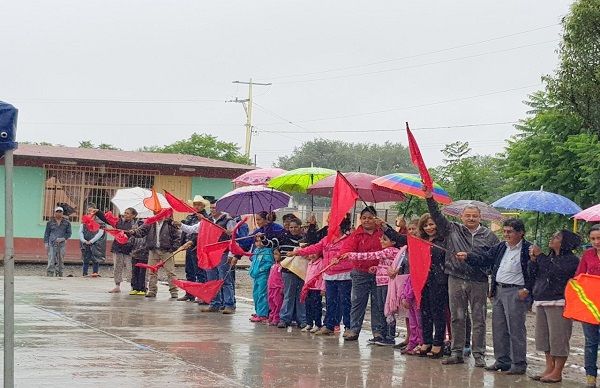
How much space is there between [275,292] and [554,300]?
566 centimetres

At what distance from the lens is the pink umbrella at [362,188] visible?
14.1m

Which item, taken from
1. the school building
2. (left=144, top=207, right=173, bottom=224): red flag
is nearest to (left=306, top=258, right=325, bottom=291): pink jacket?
(left=144, top=207, right=173, bottom=224): red flag

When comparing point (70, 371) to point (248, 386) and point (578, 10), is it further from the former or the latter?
point (578, 10)

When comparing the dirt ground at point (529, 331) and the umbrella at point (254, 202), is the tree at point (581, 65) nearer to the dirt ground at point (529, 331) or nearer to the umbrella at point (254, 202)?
the dirt ground at point (529, 331)

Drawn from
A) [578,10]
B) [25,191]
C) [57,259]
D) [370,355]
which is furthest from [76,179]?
[370,355]

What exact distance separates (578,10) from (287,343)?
27.4 feet

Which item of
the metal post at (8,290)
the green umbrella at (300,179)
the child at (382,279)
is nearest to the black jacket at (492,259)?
the child at (382,279)

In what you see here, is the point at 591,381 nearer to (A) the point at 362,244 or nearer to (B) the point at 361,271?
(B) the point at 361,271

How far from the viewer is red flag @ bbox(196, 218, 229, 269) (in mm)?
16781

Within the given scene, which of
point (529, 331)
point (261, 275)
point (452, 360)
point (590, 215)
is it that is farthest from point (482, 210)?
point (261, 275)

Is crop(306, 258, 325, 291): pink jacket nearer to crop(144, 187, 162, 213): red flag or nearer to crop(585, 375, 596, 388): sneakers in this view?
crop(585, 375, 596, 388): sneakers

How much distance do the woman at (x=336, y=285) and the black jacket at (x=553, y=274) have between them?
3.43 metres

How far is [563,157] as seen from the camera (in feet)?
78.7

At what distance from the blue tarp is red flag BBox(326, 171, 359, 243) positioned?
6504 mm
